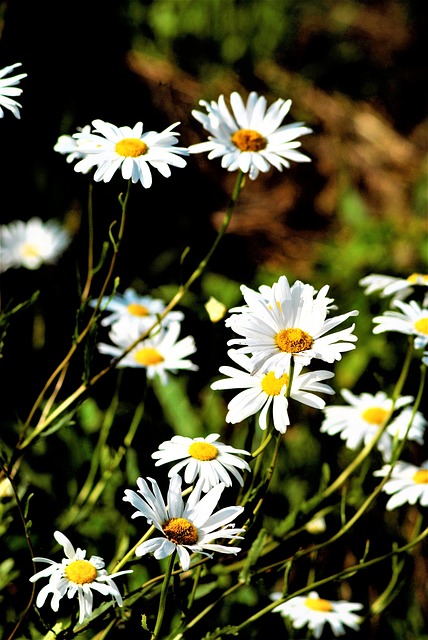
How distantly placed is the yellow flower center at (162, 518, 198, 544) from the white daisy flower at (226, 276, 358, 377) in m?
0.15

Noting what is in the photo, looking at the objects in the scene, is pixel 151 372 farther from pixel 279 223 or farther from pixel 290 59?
pixel 290 59

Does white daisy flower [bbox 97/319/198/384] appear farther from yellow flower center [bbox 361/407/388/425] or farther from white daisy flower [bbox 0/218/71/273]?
white daisy flower [bbox 0/218/71/273]

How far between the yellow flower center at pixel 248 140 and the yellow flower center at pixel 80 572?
1.68ft

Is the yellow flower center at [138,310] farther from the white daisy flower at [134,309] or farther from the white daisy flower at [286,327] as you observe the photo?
the white daisy flower at [286,327]

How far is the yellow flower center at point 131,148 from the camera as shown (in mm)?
826

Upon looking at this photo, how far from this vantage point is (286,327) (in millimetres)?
735

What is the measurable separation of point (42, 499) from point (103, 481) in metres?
0.23

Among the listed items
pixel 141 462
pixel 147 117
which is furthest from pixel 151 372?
pixel 147 117

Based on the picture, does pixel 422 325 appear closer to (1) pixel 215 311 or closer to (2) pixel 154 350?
(1) pixel 215 311

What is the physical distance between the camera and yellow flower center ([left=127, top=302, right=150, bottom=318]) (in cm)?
123

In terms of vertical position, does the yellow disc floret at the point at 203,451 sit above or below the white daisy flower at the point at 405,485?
above

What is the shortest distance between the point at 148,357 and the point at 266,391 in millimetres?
413

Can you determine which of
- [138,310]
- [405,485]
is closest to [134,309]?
[138,310]

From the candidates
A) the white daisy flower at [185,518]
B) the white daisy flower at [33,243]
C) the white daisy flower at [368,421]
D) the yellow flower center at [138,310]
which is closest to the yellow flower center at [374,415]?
the white daisy flower at [368,421]
